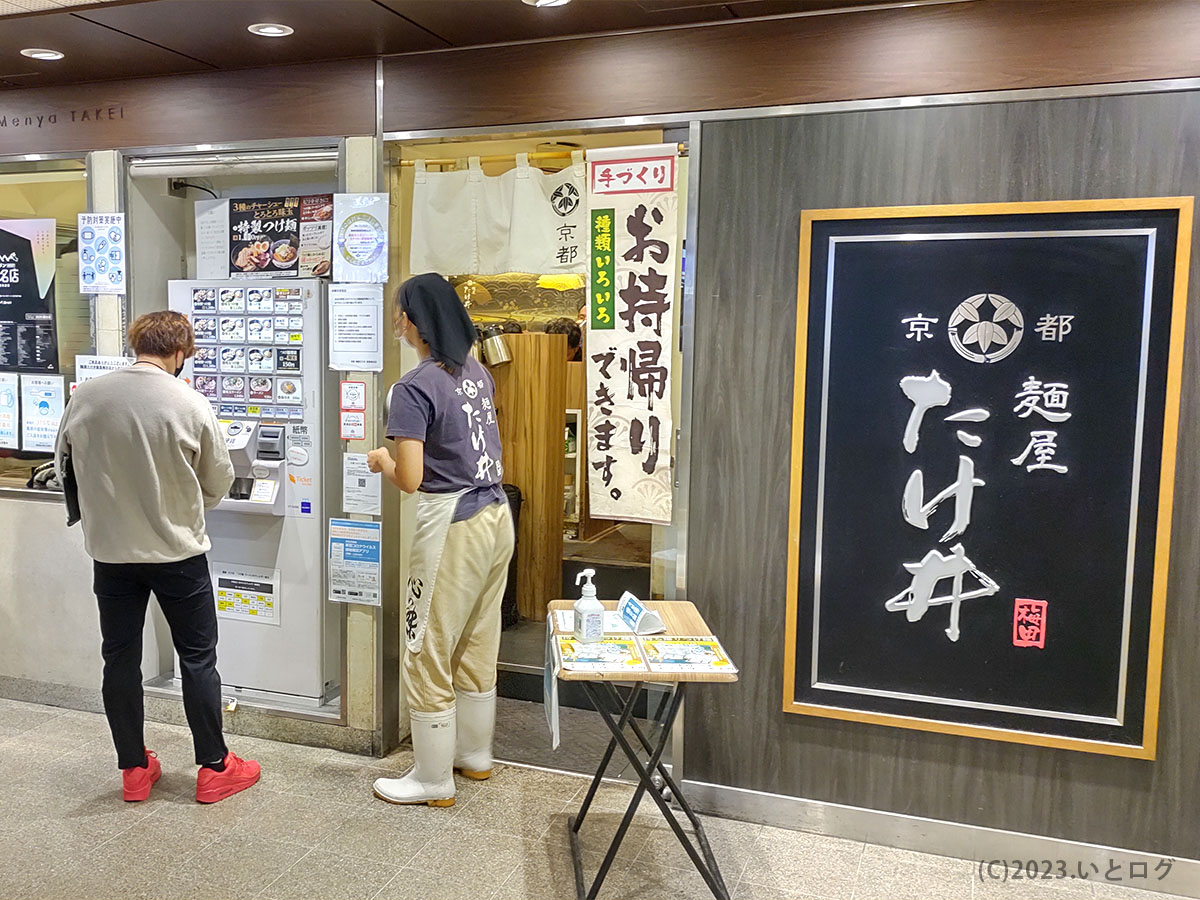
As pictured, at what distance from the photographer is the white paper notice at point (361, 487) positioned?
134 inches

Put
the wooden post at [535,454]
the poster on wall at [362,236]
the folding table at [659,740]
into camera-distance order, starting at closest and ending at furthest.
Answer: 1. the folding table at [659,740]
2. the poster on wall at [362,236]
3. the wooden post at [535,454]

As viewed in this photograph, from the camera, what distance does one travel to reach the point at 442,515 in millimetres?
2965

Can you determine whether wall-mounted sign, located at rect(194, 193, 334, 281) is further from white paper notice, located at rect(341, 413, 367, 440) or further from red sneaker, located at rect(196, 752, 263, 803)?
red sneaker, located at rect(196, 752, 263, 803)

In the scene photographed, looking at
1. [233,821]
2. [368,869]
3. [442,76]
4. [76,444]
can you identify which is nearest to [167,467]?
[76,444]

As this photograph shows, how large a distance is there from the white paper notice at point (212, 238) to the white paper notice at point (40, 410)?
0.80 metres

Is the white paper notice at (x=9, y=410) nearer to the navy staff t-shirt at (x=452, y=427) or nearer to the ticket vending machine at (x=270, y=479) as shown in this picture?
the ticket vending machine at (x=270, y=479)

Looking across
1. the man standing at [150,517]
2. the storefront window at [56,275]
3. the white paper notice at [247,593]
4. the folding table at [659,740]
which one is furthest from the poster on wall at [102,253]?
the folding table at [659,740]

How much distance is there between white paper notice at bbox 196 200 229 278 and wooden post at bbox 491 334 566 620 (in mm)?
1521

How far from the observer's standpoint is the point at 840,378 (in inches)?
113

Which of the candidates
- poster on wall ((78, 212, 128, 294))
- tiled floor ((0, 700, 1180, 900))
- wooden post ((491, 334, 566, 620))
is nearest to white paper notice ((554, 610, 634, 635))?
tiled floor ((0, 700, 1180, 900))

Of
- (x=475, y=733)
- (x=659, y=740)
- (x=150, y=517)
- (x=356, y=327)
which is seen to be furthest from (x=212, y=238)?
(x=659, y=740)

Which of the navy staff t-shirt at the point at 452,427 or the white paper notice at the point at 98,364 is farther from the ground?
the white paper notice at the point at 98,364

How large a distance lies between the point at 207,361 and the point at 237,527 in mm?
685

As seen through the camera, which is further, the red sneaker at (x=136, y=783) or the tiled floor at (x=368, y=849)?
the red sneaker at (x=136, y=783)
